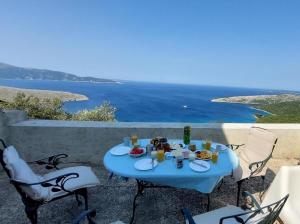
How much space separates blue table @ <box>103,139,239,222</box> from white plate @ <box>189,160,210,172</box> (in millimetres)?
37

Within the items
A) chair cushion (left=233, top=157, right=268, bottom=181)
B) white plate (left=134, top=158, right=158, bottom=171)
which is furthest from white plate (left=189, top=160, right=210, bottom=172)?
chair cushion (left=233, top=157, right=268, bottom=181)

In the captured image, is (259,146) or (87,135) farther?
(87,135)

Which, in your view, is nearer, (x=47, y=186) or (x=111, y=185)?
(x=47, y=186)

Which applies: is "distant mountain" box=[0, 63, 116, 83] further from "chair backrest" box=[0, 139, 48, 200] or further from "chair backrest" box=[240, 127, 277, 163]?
"chair backrest" box=[0, 139, 48, 200]

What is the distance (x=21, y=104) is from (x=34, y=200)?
13.1m

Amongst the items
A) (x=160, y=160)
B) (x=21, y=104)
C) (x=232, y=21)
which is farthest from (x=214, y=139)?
(x=232, y=21)

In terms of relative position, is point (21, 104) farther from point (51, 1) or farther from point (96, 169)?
point (96, 169)

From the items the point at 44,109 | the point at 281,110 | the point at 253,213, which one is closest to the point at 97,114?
the point at 44,109

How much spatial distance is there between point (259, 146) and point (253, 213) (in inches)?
66.5

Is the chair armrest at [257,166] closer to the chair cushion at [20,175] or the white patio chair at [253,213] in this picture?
the white patio chair at [253,213]

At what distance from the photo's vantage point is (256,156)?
3170mm

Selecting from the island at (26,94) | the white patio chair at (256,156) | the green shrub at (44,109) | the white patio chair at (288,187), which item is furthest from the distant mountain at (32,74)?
the white patio chair at (288,187)

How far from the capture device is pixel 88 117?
1491 centimetres

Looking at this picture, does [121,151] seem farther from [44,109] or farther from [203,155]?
[44,109]
